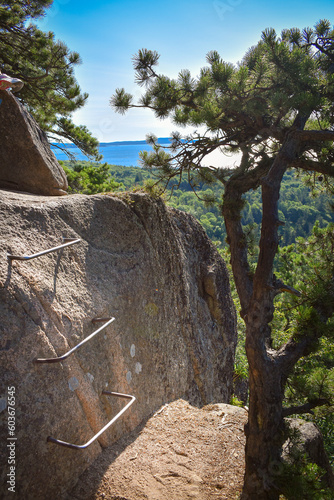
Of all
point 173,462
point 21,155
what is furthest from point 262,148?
point 173,462

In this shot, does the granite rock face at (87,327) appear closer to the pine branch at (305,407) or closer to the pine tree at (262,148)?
the pine tree at (262,148)

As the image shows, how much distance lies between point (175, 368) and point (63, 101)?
639 cm

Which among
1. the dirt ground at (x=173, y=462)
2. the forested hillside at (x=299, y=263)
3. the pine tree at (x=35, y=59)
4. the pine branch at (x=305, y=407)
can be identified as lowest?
the dirt ground at (x=173, y=462)

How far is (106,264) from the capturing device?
4117mm

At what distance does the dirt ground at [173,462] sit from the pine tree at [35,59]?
22.1 ft

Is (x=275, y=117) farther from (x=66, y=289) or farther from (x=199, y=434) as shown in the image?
(x=199, y=434)

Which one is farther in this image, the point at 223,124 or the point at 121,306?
the point at 223,124

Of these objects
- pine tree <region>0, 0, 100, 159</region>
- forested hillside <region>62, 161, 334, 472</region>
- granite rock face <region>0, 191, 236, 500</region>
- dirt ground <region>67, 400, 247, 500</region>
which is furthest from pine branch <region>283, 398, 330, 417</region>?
pine tree <region>0, 0, 100, 159</region>

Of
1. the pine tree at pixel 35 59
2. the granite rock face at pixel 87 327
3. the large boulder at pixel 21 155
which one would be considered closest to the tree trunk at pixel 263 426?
the granite rock face at pixel 87 327

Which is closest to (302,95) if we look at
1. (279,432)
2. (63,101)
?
(279,432)

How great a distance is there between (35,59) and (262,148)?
5.35m

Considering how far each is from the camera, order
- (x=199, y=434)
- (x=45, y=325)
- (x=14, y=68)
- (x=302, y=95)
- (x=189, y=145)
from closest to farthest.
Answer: (x=45, y=325) → (x=302, y=95) → (x=199, y=434) → (x=189, y=145) → (x=14, y=68)

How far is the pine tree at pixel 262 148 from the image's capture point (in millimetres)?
3227

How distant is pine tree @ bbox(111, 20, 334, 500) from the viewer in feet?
10.6
